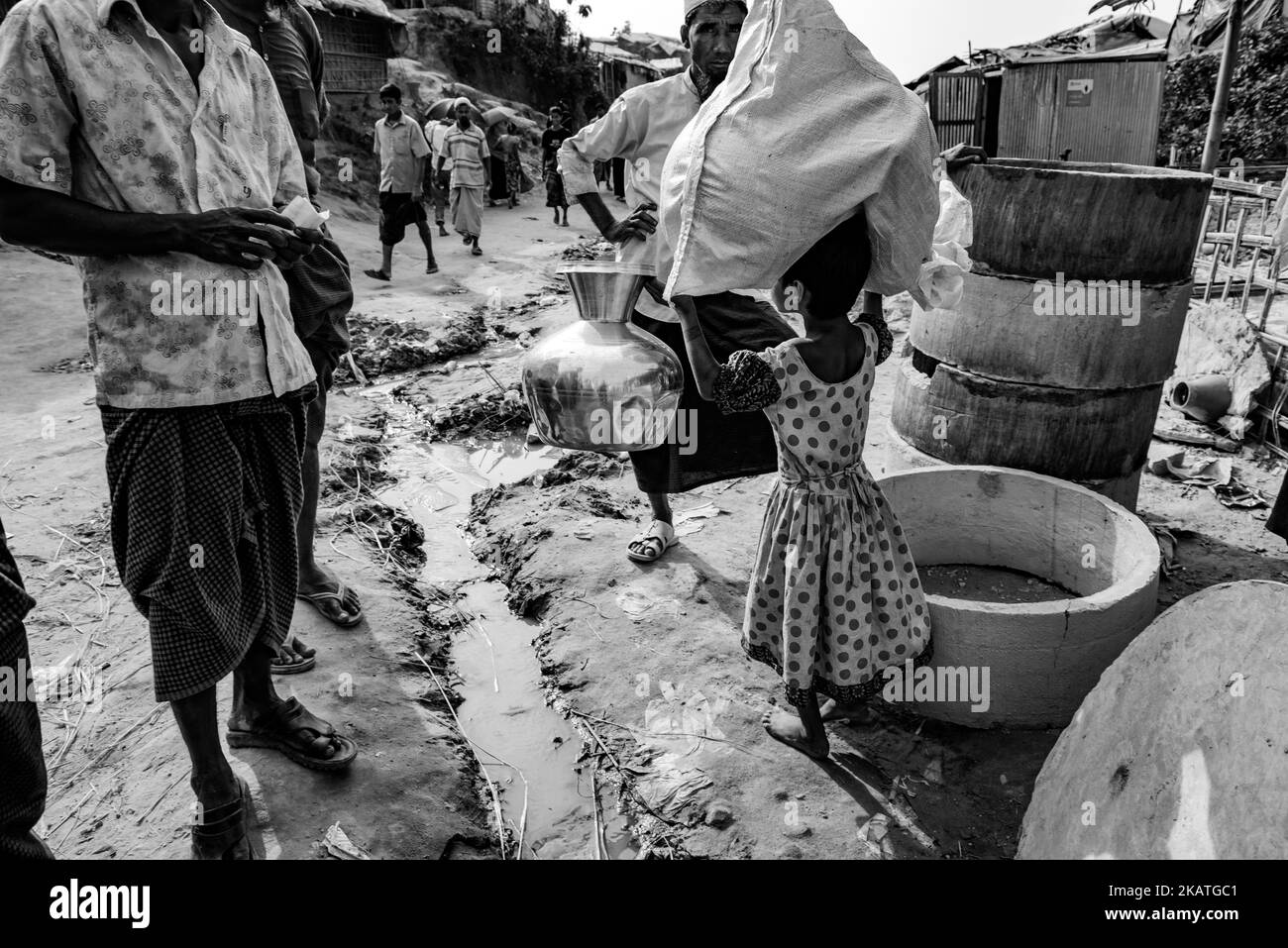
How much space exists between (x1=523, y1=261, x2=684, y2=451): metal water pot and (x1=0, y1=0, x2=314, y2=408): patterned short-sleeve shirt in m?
0.63

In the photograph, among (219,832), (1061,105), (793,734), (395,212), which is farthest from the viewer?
(1061,105)

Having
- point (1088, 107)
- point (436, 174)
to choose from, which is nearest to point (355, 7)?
point (436, 174)

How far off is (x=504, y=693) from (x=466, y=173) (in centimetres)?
938

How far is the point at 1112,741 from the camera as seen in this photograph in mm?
1794

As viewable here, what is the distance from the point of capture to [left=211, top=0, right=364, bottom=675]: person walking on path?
7.47 feet

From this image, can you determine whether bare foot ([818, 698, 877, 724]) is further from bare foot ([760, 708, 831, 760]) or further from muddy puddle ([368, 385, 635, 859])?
muddy puddle ([368, 385, 635, 859])

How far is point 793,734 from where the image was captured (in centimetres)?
250

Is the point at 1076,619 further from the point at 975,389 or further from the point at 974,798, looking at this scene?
the point at 975,389

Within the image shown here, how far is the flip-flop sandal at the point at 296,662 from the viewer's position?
8.75 feet

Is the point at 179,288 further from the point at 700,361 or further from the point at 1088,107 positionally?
the point at 1088,107

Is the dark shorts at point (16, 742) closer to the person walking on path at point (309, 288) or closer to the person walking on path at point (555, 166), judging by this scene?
the person walking on path at point (309, 288)

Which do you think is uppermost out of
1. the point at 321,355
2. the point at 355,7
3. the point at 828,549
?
the point at 355,7

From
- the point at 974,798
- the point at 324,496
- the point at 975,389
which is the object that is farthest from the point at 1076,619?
the point at 324,496

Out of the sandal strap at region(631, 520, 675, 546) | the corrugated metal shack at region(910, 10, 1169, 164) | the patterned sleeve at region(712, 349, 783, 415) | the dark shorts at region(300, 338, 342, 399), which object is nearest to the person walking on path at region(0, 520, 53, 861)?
the dark shorts at region(300, 338, 342, 399)
